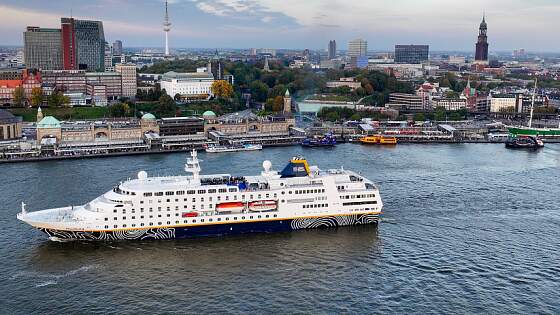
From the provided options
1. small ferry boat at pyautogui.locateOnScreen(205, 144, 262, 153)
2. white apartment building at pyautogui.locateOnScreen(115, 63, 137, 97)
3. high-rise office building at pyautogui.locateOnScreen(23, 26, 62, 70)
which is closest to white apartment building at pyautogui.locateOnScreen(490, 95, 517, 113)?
small ferry boat at pyautogui.locateOnScreen(205, 144, 262, 153)

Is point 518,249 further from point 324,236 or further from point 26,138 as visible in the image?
point 26,138

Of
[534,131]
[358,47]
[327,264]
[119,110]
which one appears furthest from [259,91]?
[358,47]

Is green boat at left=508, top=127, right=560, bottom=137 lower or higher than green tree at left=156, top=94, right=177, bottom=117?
lower

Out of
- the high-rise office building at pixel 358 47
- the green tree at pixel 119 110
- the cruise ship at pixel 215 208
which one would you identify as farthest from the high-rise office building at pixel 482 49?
the cruise ship at pixel 215 208

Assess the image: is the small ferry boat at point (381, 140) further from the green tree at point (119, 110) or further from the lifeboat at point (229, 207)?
the lifeboat at point (229, 207)

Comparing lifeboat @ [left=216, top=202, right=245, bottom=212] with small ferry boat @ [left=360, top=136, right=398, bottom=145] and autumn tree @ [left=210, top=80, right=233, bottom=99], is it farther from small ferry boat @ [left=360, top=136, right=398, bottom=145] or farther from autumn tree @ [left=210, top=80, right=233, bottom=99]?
autumn tree @ [left=210, top=80, right=233, bottom=99]

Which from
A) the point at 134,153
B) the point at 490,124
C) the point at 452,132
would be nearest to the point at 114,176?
the point at 134,153
